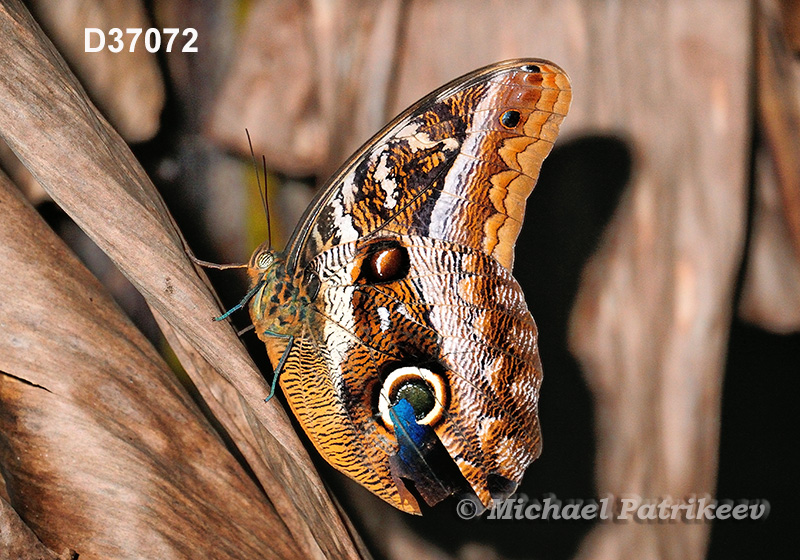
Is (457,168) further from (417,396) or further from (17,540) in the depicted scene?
(17,540)

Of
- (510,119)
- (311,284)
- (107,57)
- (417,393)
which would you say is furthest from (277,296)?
(107,57)

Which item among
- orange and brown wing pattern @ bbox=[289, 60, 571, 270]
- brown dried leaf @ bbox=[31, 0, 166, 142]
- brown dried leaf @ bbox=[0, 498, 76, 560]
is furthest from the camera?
brown dried leaf @ bbox=[31, 0, 166, 142]

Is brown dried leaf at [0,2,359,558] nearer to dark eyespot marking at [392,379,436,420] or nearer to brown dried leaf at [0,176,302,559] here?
brown dried leaf at [0,176,302,559]

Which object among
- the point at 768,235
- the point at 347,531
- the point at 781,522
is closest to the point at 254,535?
the point at 347,531

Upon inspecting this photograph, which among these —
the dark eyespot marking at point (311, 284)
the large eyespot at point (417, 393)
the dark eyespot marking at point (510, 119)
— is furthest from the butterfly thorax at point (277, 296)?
the dark eyespot marking at point (510, 119)

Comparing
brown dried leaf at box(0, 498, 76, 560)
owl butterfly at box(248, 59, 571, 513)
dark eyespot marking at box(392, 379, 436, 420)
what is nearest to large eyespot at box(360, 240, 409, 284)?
owl butterfly at box(248, 59, 571, 513)

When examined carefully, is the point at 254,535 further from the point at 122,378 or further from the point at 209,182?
the point at 209,182

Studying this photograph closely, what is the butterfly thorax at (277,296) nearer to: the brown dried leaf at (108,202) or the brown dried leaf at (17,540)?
the brown dried leaf at (108,202)
